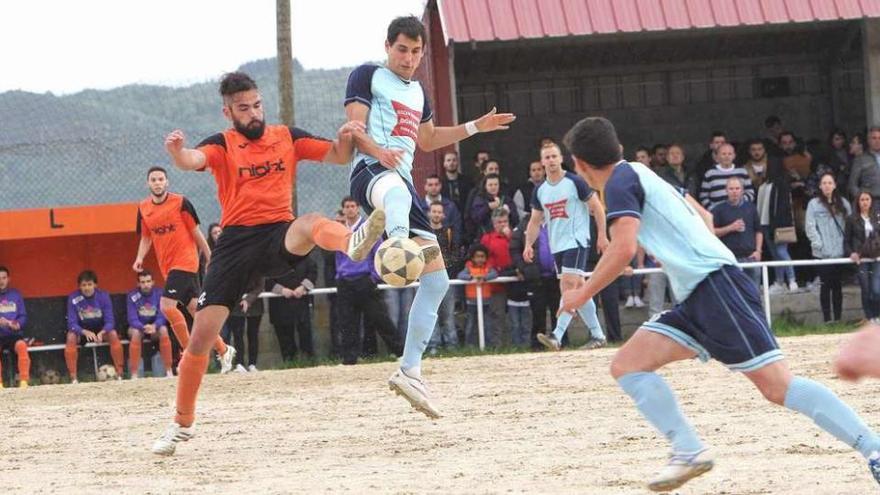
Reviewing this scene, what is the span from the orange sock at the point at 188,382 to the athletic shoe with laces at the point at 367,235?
111 centimetres

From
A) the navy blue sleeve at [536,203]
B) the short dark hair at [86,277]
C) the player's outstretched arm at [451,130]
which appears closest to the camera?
the player's outstretched arm at [451,130]

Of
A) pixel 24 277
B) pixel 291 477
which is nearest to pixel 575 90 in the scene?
pixel 24 277

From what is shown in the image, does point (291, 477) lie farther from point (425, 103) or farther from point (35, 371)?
point (35, 371)

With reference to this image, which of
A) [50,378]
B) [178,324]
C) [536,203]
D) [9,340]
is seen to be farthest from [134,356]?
[536,203]

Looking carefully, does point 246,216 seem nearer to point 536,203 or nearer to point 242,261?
point 242,261

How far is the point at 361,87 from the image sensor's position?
8703mm

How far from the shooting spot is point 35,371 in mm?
17359

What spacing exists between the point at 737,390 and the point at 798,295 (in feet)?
23.8

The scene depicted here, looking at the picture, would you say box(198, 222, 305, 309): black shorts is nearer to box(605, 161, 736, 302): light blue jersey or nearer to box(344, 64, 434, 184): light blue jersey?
box(344, 64, 434, 184): light blue jersey

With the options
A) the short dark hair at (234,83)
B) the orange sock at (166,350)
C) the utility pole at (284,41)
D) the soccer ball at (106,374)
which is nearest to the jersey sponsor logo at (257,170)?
the short dark hair at (234,83)

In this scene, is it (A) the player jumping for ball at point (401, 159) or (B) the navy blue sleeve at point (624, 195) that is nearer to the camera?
(B) the navy blue sleeve at point (624, 195)

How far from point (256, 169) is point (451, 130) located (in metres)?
1.37

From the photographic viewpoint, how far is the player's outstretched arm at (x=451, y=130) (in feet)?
29.9

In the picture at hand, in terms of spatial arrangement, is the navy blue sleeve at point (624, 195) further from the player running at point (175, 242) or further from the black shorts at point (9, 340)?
→ the black shorts at point (9, 340)
